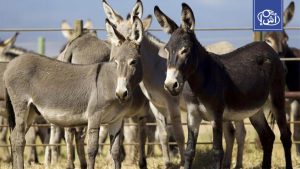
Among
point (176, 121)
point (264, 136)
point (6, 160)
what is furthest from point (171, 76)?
point (6, 160)

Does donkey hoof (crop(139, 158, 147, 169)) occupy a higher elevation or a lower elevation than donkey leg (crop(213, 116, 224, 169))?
lower

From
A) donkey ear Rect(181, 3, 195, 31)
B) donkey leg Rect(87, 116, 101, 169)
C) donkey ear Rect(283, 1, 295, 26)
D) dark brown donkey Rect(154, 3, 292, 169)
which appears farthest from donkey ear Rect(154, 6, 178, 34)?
donkey ear Rect(283, 1, 295, 26)

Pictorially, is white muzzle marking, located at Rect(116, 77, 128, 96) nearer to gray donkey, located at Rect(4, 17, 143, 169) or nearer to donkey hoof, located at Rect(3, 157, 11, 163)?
gray donkey, located at Rect(4, 17, 143, 169)

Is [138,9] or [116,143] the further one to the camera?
[138,9]

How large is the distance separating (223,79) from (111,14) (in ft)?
7.43

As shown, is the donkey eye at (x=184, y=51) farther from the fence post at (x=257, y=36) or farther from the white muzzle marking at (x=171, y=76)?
the fence post at (x=257, y=36)

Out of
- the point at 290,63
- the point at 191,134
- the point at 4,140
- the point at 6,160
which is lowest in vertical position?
the point at 6,160

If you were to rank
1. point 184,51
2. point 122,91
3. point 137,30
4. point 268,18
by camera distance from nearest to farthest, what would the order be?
1. point 184,51
2. point 122,91
3. point 137,30
4. point 268,18

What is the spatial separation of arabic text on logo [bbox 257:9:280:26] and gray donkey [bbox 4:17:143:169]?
3.02 meters

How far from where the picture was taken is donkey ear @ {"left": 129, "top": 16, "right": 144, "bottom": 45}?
8.82 m

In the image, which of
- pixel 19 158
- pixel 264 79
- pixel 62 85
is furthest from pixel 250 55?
pixel 19 158

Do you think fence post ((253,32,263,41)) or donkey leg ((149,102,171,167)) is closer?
donkey leg ((149,102,171,167))
